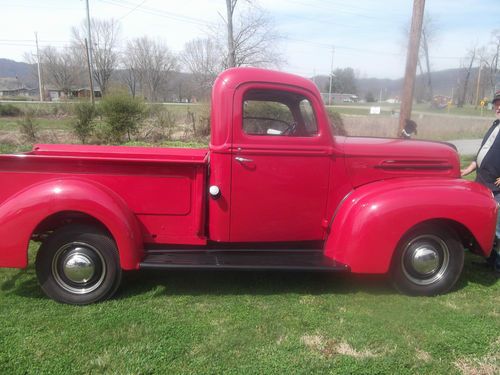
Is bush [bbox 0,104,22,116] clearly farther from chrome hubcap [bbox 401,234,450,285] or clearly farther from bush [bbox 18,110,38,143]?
chrome hubcap [bbox 401,234,450,285]

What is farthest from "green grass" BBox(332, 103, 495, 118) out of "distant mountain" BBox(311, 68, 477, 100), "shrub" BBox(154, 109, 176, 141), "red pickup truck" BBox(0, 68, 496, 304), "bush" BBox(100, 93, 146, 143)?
"red pickup truck" BBox(0, 68, 496, 304)

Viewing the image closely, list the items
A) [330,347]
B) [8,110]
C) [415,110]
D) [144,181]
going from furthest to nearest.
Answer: [8,110] → [415,110] → [144,181] → [330,347]

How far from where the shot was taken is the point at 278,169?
3.64 m

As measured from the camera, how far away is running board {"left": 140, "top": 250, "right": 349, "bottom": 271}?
11.4 ft

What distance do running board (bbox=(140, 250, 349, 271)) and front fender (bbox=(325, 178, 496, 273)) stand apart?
7.1 inches

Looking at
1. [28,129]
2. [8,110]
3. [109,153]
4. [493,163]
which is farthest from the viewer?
[8,110]

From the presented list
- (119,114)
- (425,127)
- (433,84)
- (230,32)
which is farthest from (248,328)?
(433,84)

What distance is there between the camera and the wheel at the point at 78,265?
3.46 meters

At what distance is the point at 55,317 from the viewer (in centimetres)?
330

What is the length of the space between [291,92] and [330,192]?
0.96m

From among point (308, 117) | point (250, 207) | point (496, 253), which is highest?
point (308, 117)

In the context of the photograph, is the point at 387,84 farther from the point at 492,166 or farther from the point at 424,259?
the point at 424,259

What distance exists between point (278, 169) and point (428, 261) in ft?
5.16

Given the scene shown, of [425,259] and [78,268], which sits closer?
[78,268]
